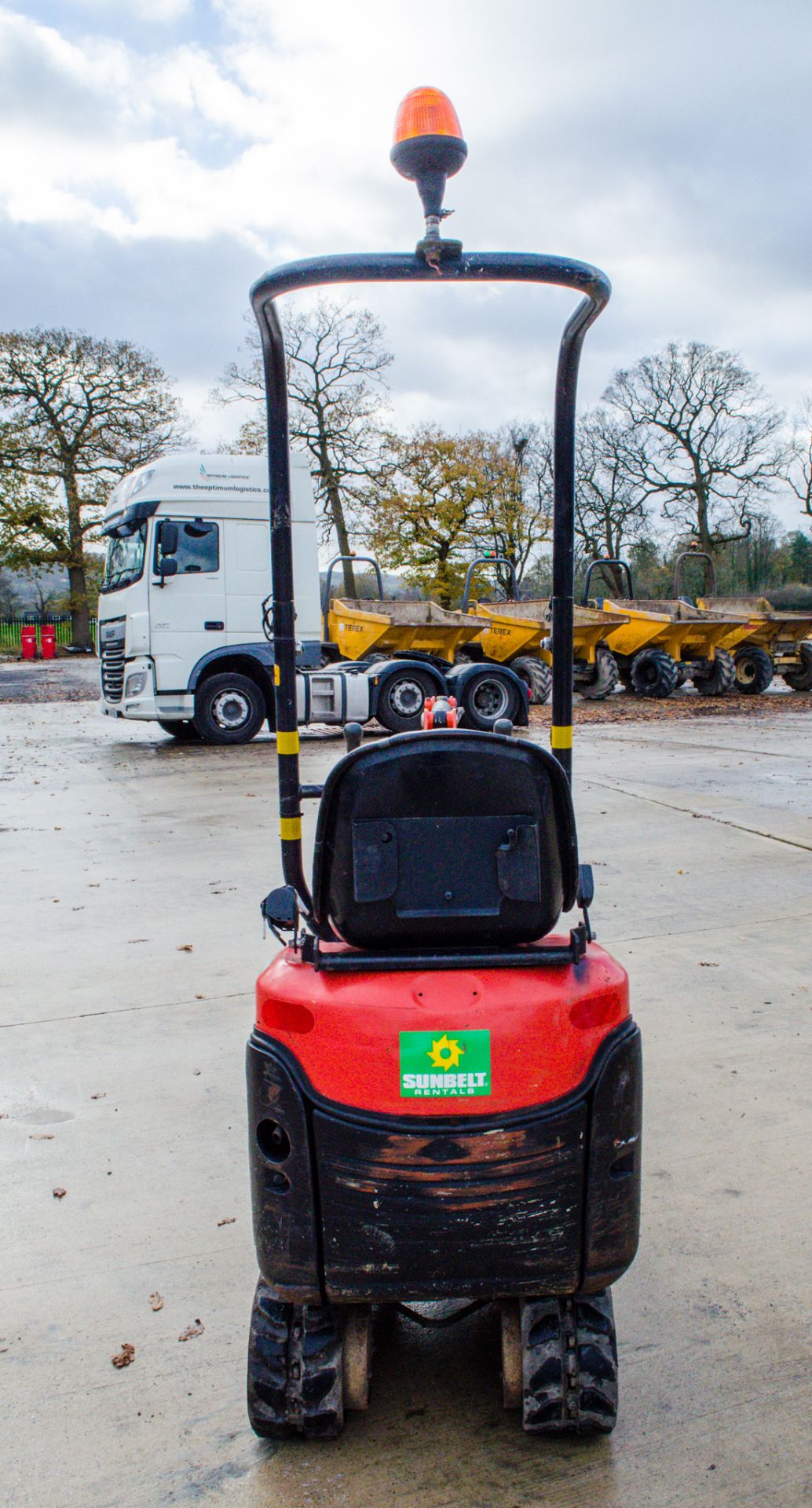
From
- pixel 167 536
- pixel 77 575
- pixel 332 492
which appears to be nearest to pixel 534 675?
pixel 167 536

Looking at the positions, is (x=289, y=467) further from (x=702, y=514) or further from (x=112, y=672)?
(x=702, y=514)

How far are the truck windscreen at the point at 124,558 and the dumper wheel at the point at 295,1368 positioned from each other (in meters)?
11.7

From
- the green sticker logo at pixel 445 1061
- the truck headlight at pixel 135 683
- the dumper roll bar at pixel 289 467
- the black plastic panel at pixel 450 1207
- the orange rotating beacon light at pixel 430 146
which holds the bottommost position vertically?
the black plastic panel at pixel 450 1207

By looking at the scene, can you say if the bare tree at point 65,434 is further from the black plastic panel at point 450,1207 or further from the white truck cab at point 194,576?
the black plastic panel at point 450,1207

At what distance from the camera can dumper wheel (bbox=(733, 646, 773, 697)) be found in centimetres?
2248

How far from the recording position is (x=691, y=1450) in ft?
6.43

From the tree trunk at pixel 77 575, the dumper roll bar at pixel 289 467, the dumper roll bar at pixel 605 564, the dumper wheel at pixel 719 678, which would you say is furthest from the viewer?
the tree trunk at pixel 77 575

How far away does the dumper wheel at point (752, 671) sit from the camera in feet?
73.8

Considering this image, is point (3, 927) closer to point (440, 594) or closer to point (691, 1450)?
point (691, 1450)

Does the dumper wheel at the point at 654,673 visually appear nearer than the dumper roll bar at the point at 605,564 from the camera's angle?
No

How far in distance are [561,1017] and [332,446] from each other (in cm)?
3291

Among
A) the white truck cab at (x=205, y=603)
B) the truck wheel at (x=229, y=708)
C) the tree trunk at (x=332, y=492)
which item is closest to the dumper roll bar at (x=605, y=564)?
the white truck cab at (x=205, y=603)

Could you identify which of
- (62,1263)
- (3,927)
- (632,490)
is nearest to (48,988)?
(3,927)

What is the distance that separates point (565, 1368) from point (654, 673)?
20.2 metres
